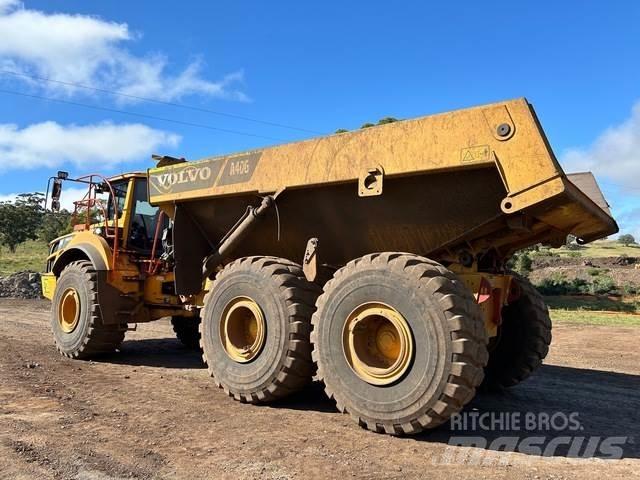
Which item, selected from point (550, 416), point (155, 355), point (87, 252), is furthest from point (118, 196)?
point (550, 416)

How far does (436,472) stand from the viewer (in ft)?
12.0

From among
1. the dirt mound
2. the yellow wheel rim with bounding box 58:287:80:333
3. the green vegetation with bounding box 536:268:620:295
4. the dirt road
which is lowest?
the dirt mound

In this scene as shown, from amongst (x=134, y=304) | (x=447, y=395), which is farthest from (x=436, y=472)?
(x=134, y=304)

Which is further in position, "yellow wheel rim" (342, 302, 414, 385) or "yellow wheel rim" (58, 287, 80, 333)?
"yellow wheel rim" (58, 287, 80, 333)

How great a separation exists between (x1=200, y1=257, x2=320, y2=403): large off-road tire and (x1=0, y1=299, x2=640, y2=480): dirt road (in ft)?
0.82

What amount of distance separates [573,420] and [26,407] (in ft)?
16.5

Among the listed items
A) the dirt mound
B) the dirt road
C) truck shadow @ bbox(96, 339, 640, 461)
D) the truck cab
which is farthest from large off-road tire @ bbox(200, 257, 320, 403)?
the dirt mound

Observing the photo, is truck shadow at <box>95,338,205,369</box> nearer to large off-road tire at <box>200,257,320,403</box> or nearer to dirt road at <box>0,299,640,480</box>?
dirt road at <box>0,299,640,480</box>

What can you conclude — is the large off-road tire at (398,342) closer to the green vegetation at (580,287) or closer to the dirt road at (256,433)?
the dirt road at (256,433)

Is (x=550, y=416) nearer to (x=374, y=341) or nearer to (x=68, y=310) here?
(x=374, y=341)

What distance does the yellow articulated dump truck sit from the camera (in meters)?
4.26

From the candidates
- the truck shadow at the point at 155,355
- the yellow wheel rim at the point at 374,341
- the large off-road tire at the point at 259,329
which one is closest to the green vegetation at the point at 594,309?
the truck shadow at the point at 155,355

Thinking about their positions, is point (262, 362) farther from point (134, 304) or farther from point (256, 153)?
point (134, 304)

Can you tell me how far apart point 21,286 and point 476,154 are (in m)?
22.6
